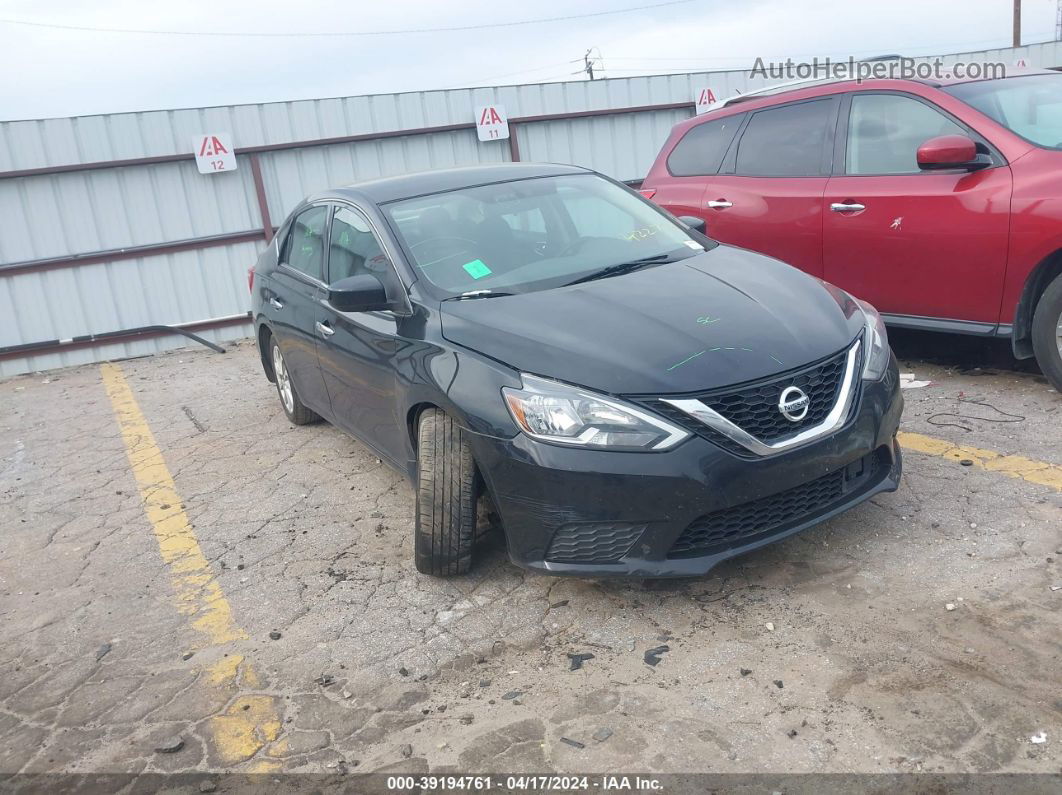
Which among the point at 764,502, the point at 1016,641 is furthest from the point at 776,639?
the point at 1016,641

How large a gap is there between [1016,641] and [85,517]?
4.61m

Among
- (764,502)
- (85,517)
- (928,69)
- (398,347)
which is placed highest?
(928,69)

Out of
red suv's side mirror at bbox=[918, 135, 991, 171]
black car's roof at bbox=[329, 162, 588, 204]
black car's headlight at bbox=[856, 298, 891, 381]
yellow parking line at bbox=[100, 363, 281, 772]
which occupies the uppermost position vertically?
black car's roof at bbox=[329, 162, 588, 204]

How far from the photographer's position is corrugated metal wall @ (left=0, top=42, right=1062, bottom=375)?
1059cm

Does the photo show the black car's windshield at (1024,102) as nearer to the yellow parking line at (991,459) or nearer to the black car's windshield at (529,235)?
the yellow parking line at (991,459)

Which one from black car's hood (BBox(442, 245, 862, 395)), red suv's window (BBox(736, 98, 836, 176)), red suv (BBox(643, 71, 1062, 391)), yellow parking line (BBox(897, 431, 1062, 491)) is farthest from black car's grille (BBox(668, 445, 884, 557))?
red suv's window (BBox(736, 98, 836, 176))

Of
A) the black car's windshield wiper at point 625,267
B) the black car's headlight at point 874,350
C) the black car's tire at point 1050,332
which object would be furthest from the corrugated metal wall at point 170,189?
the black car's headlight at point 874,350

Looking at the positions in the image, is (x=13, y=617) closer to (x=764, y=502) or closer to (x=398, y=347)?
(x=398, y=347)

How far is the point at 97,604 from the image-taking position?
4.16 metres

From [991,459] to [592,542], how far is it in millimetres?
2248

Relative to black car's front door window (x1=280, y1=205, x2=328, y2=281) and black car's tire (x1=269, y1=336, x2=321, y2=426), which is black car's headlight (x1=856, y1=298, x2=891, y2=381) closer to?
black car's front door window (x1=280, y1=205, x2=328, y2=281)

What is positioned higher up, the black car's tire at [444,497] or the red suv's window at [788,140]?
the red suv's window at [788,140]

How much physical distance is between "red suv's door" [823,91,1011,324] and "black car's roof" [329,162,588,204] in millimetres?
1745

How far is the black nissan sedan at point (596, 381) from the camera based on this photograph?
3221 mm
